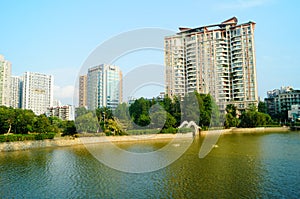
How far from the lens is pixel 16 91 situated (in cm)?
7981

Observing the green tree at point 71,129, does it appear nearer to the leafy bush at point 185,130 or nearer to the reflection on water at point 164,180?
the leafy bush at point 185,130

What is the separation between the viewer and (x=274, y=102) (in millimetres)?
78375

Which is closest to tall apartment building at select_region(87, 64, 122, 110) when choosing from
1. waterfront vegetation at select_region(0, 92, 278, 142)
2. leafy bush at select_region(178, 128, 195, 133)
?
waterfront vegetation at select_region(0, 92, 278, 142)

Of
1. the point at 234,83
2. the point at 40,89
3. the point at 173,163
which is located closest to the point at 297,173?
the point at 173,163

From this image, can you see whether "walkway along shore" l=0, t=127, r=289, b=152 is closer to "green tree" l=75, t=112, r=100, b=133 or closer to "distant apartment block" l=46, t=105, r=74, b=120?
"green tree" l=75, t=112, r=100, b=133

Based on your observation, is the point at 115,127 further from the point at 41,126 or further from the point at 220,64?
the point at 220,64

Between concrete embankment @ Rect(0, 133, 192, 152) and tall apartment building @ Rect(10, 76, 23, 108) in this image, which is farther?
tall apartment building @ Rect(10, 76, 23, 108)

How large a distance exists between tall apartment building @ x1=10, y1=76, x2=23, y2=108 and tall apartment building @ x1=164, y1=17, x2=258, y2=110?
50.0m

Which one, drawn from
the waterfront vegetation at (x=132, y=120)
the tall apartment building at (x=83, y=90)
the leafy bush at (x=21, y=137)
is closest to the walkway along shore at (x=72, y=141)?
the leafy bush at (x=21, y=137)

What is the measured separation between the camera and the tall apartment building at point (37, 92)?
8006 cm

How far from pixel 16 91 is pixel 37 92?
624cm

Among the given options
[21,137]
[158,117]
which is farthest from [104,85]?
[21,137]

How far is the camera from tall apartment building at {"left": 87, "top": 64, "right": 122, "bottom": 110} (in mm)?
61656

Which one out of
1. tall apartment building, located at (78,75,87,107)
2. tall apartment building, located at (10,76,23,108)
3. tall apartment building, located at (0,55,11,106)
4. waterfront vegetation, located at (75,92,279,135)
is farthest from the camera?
tall apartment building, located at (10,76,23,108)
